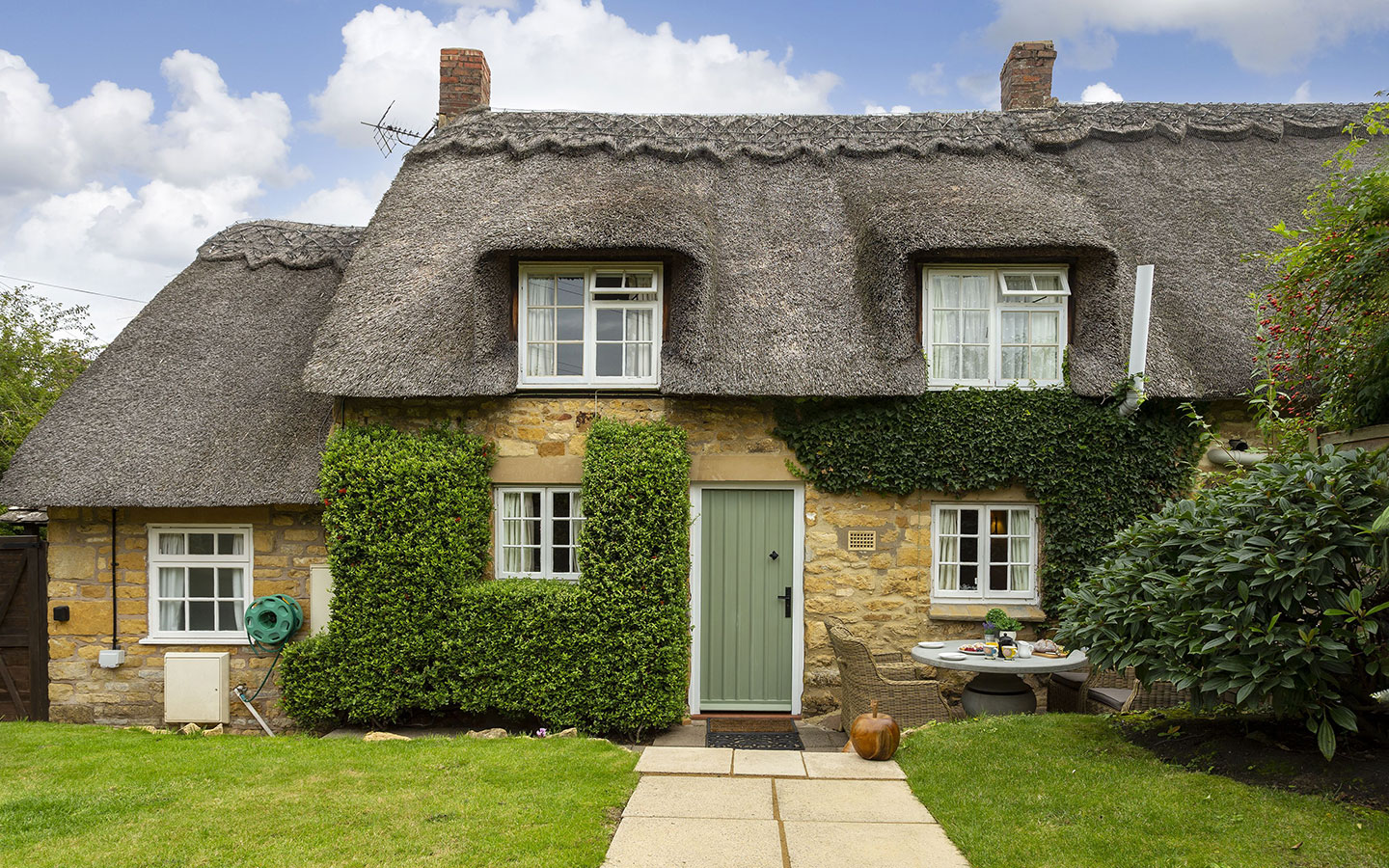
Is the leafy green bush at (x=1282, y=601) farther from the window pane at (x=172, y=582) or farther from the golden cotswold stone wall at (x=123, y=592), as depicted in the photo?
the window pane at (x=172, y=582)

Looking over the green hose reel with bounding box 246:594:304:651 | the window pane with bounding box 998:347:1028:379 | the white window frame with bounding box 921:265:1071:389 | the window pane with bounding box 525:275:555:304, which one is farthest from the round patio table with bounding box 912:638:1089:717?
the green hose reel with bounding box 246:594:304:651

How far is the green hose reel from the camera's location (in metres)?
8.58

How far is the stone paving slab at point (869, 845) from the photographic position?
4.45 metres

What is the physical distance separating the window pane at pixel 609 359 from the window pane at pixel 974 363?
11.6 feet

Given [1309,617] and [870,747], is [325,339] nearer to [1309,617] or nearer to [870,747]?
[870,747]

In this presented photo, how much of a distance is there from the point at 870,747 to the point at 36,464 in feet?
28.9

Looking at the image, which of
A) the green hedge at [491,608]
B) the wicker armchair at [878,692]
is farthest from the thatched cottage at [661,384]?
the wicker armchair at [878,692]

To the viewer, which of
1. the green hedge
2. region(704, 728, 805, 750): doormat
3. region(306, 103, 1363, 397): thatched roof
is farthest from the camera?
region(306, 103, 1363, 397): thatched roof

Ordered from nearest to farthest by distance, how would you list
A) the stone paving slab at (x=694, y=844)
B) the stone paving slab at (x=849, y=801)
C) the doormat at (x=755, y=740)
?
1. the stone paving slab at (x=694, y=844)
2. the stone paving slab at (x=849, y=801)
3. the doormat at (x=755, y=740)

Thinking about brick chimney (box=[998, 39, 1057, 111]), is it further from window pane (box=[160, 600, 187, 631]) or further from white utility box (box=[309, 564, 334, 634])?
window pane (box=[160, 600, 187, 631])

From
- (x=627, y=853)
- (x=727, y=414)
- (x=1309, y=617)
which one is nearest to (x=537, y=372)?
(x=727, y=414)

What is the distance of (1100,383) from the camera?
27.3 feet

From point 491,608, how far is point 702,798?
326cm

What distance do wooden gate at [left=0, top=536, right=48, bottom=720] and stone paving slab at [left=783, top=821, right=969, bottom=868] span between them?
867 centimetres
